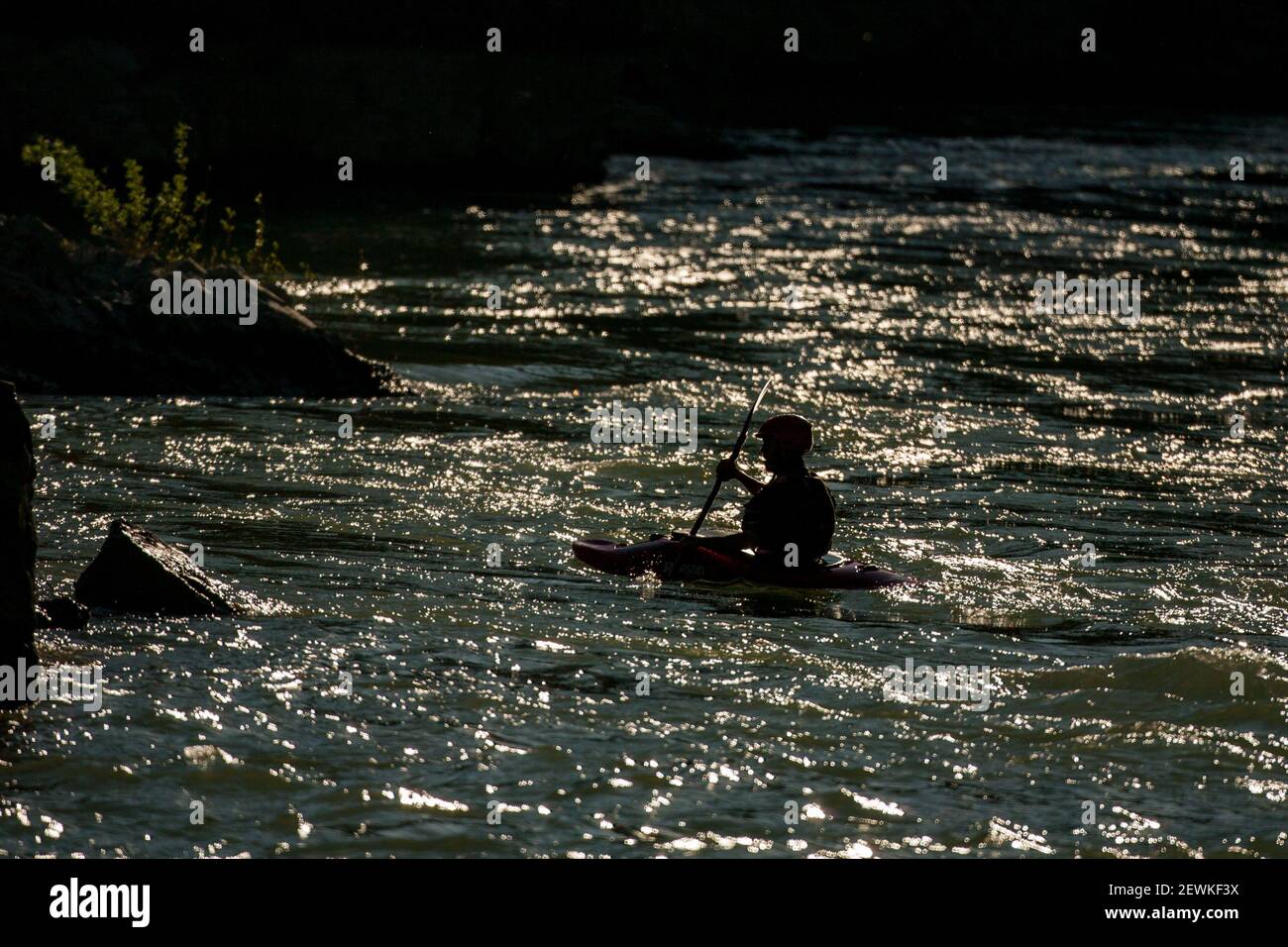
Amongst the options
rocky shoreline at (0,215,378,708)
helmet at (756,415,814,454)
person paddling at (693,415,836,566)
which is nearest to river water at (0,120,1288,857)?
person paddling at (693,415,836,566)

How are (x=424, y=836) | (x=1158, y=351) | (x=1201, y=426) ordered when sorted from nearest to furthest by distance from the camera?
(x=424, y=836)
(x=1201, y=426)
(x=1158, y=351)

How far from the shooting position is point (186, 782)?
7551 mm

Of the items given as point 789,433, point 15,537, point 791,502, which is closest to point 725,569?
point 791,502

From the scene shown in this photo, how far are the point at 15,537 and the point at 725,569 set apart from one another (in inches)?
170

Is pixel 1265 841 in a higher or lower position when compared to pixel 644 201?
lower

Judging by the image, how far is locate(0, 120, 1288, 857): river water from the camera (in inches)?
297

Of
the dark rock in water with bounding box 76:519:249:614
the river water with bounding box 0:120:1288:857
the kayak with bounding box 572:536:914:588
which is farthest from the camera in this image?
the kayak with bounding box 572:536:914:588

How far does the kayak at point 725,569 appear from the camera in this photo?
1098 centimetres

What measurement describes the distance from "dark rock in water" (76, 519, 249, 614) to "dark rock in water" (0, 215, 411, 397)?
6396 millimetres

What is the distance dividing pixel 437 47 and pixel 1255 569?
22922 mm

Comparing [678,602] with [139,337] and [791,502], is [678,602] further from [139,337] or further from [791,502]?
[139,337]

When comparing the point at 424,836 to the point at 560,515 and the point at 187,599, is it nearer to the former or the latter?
the point at 187,599

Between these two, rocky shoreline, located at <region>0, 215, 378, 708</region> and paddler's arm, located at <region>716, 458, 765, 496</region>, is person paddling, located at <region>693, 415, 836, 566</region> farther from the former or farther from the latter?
rocky shoreline, located at <region>0, 215, 378, 708</region>
